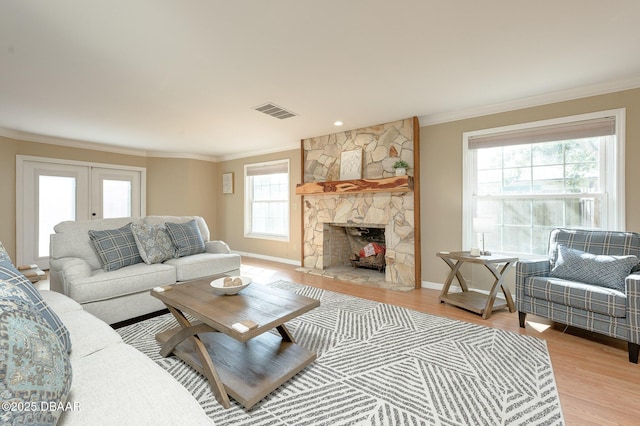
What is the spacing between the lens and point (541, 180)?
3.27 metres

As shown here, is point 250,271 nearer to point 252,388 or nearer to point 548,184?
point 252,388

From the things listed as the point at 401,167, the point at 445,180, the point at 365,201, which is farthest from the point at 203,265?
the point at 445,180

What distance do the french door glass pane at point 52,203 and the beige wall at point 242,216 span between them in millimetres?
2742

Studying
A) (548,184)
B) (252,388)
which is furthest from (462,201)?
(252,388)

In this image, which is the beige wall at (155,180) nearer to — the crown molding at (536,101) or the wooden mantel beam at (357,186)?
the wooden mantel beam at (357,186)

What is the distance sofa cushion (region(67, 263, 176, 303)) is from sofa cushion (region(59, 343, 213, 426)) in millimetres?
1551

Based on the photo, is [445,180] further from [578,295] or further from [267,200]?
A: [267,200]

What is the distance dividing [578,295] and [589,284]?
23 cm

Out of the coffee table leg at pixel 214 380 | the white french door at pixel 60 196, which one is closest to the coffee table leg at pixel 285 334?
the coffee table leg at pixel 214 380

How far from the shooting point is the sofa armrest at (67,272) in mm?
2469

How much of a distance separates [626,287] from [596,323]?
0.36 metres

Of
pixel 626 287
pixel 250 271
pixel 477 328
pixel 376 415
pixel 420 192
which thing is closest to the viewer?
pixel 376 415

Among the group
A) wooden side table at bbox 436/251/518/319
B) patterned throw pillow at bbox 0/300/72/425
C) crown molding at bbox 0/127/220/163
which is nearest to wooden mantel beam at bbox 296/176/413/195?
wooden side table at bbox 436/251/518/319

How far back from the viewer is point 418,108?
363 centimetres
